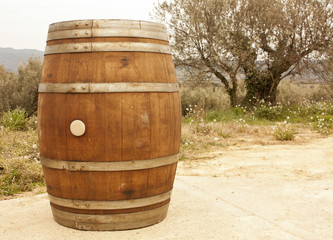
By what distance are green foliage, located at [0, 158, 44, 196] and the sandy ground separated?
1.70 ft

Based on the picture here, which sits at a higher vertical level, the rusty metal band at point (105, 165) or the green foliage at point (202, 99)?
the green foliage at point (202, 99)

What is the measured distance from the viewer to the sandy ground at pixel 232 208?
10.9 feet

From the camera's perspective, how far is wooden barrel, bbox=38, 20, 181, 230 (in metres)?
3.15

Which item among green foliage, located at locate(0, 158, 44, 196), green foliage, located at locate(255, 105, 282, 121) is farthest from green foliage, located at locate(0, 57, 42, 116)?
green foliage, located at locate(255, 105, 282, 121)

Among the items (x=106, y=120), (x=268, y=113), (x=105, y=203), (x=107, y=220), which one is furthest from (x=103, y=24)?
(x=268, y=113)

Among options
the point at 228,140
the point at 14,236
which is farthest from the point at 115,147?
the point at 228,140

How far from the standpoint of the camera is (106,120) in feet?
10.3

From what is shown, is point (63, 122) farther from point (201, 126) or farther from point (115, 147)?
point (201, 126)

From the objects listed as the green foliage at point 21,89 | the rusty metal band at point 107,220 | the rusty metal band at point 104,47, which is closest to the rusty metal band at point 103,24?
the rusty metal band at point 104,47

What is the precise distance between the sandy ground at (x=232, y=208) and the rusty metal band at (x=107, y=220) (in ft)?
0.17

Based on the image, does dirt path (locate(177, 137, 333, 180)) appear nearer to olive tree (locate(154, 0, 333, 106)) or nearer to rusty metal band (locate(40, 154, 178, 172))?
rusty metal band (locate(40, 154, 178, 172))

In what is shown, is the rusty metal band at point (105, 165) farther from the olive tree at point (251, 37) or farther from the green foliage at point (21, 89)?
the olive tree at point (251, 37)

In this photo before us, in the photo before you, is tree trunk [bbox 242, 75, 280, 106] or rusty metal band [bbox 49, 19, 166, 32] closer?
rusty metal band [bbox 49, 19, 166, 32]

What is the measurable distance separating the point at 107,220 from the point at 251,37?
1065cm
